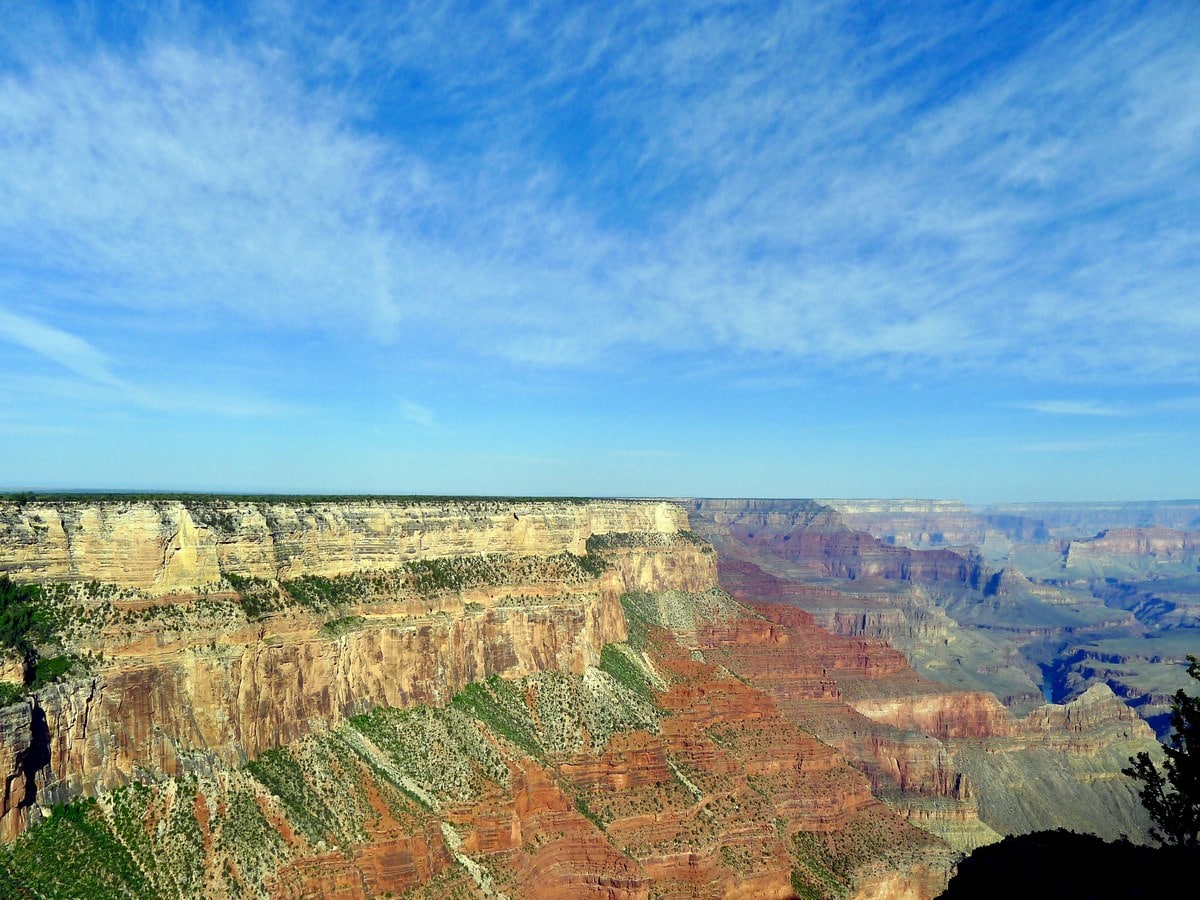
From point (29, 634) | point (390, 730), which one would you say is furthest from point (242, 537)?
point (390, 730)

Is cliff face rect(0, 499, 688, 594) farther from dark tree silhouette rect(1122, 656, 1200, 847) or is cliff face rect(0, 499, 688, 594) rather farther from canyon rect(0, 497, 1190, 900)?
dark tree silhouette rect(1122, 656, 1200, 847)

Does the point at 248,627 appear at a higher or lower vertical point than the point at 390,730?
higher

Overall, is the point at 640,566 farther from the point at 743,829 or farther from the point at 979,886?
the point at 979,886

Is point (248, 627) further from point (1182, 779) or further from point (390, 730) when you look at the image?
point (1182, 779)

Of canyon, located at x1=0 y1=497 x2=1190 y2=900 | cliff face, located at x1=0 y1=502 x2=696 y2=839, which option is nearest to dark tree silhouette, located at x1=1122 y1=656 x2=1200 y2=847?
canyon, located at x1=0 y1=497 x2=1190 y2=900

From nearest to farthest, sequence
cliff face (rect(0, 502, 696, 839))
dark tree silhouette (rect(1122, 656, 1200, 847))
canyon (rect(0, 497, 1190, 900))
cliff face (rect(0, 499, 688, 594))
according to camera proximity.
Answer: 1. dark tree silhouette (rect(1122, 656, 1200, 847))
2. canyon (rect(0, 497, 1190, 900))
3. cliff face (rect(0, 502, 696, 839))
4. cliff face (rect(0, 499, 688, 594))

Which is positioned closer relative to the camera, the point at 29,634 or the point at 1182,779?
the point at 1182,779
